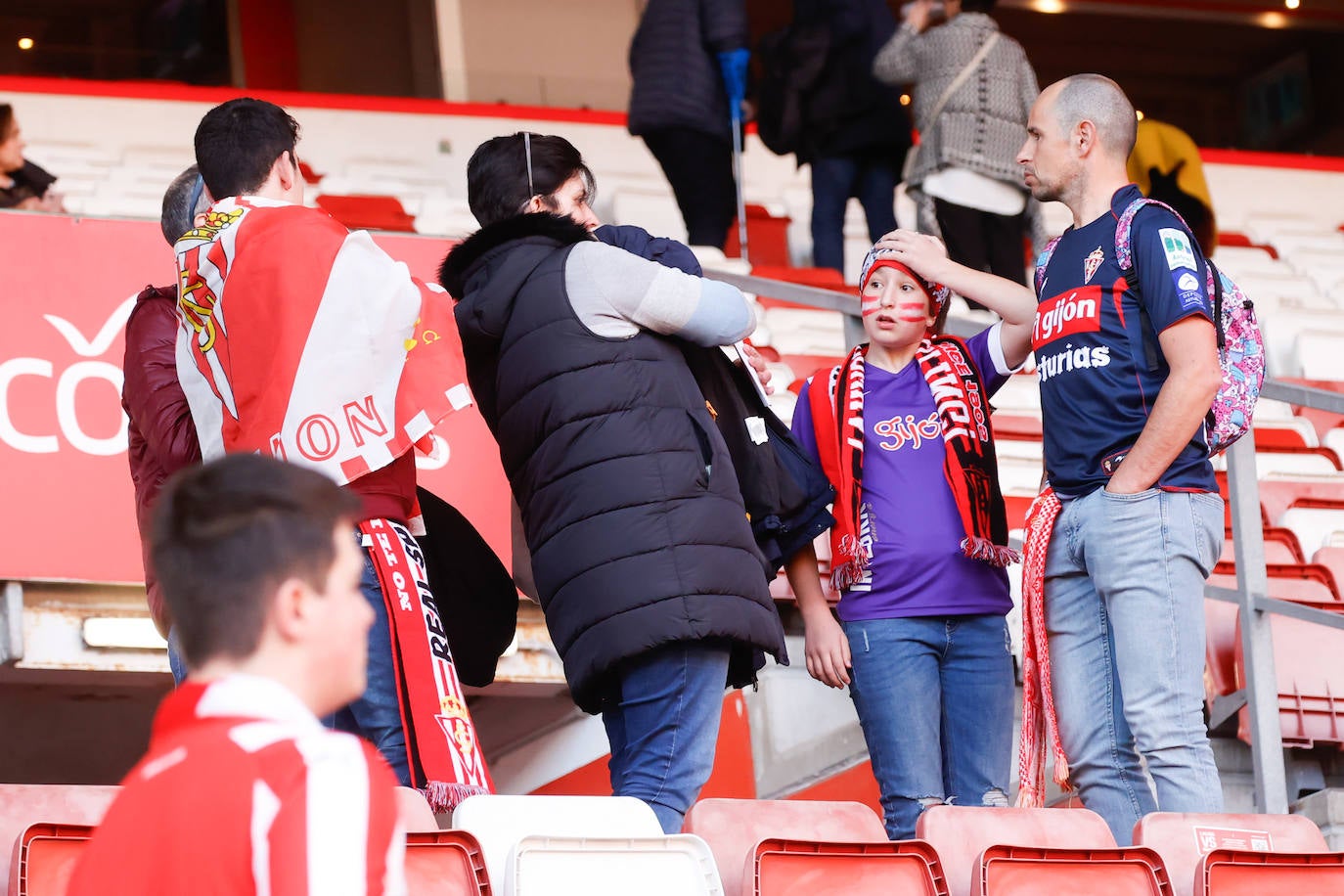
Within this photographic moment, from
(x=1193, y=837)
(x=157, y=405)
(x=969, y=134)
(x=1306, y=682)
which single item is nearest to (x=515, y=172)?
(x=157, y=405)

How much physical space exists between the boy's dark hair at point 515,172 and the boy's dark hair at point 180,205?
1.41 ft

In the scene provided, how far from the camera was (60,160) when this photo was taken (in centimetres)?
844

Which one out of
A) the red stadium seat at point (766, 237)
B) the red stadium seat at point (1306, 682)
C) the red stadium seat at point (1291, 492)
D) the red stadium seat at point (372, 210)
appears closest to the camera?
the red stadium seat at point (1306, 682)

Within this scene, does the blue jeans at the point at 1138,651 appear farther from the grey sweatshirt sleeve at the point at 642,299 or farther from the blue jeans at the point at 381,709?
the blue jeans at the point at 381,709

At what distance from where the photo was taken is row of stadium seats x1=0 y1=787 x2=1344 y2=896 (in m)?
2.22

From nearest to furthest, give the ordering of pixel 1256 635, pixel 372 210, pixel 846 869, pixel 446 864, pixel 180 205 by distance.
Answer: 1. pixel 446 864
2. pixel 846 869
3. pixel 180 205
4. pixel 1256 635
5. pixel 372 210

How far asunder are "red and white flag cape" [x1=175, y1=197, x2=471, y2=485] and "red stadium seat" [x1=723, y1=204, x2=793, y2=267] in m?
5.78

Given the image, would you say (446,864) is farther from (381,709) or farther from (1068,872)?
(1068,872)

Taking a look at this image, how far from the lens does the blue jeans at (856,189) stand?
260 inches

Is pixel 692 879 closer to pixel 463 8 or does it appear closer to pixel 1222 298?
pixel 1222 298

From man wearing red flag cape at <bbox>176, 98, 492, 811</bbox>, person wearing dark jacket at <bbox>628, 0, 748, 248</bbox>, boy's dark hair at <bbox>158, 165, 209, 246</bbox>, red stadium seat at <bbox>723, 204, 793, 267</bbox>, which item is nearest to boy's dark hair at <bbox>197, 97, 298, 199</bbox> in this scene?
man wearing red flag cape at <bbox>176, 98, 492, 811</bbox>

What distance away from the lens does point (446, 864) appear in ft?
7.23

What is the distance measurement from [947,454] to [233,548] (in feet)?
6.21

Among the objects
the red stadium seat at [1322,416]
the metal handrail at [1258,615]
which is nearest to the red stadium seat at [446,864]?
the metal handrail at [1258,615]
